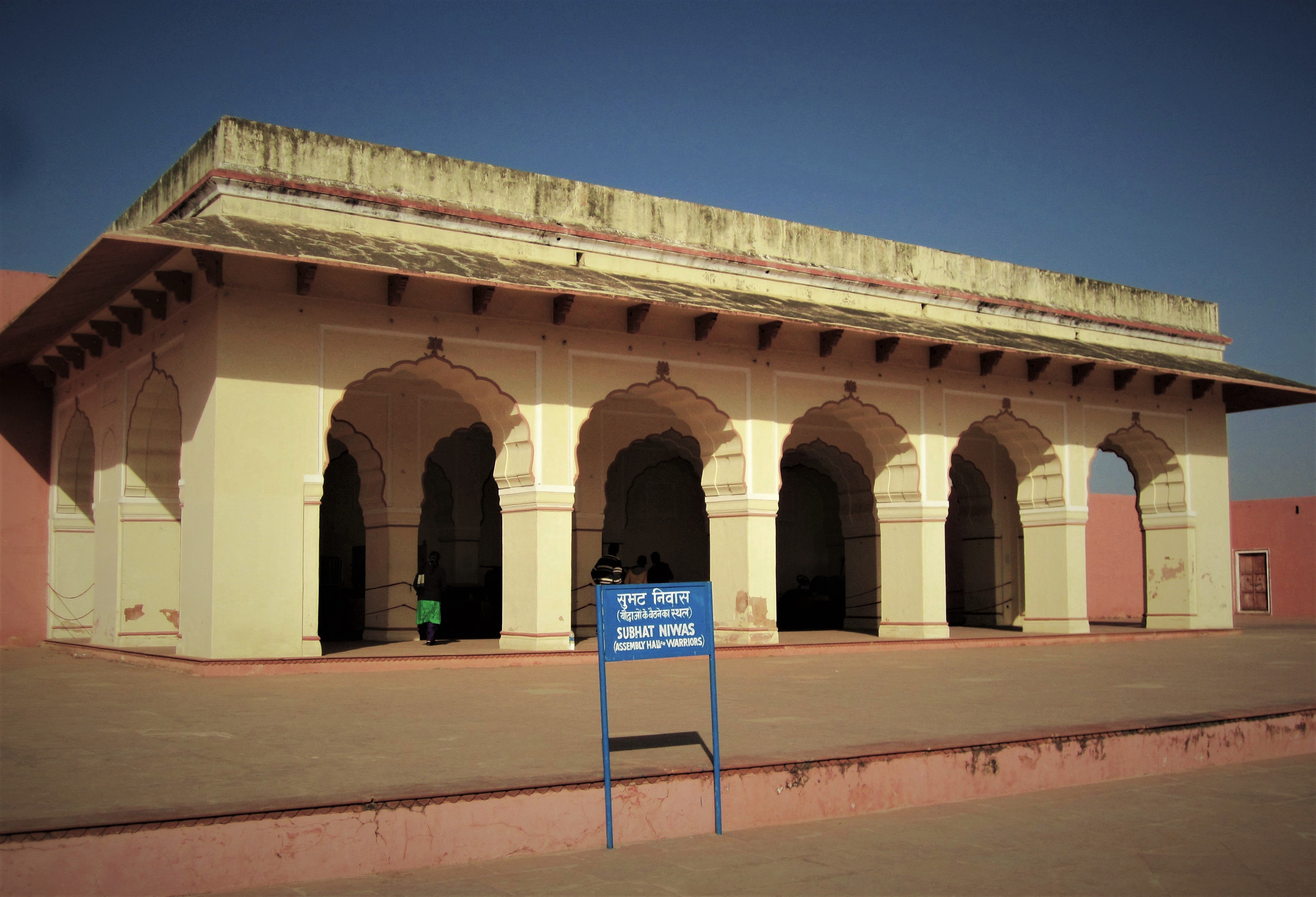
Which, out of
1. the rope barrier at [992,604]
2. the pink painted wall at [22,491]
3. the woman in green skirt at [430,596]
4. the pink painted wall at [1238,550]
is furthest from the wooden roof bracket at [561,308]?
the pink painted wall at [1238,550]

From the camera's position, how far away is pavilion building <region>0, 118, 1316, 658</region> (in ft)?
32.1

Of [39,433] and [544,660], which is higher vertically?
[39,433]

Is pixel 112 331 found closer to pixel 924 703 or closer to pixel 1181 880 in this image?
pixel 924 703

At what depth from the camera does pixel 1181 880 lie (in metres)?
4.15

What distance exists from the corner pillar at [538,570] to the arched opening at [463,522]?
362 cm

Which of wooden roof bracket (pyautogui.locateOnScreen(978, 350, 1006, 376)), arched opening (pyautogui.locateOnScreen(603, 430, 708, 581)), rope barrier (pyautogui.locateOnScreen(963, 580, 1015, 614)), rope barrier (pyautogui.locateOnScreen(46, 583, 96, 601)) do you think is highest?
wooden roof bracket (pyautogui.locateOnScreen(978, 350, 1006, 376))

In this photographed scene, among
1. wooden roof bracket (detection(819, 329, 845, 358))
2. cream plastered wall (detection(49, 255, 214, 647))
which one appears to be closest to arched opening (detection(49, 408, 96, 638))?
cream plastered wall (detection(49, 255, 214, 647))

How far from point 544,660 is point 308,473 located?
2.57 m

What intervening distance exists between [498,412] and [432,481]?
435cm

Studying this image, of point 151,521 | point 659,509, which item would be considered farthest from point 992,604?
point 151,521

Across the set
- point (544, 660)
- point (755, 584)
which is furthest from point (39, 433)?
point (755, 584)

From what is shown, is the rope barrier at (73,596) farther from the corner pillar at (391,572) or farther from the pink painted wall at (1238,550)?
the pink painted wall at (1238,550)

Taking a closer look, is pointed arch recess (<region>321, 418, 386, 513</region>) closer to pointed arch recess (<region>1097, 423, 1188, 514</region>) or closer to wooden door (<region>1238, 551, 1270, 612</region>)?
pointed arch recess (<region>1097, 423, 1188, 514</region>)

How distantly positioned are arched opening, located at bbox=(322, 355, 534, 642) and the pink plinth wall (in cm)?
618
